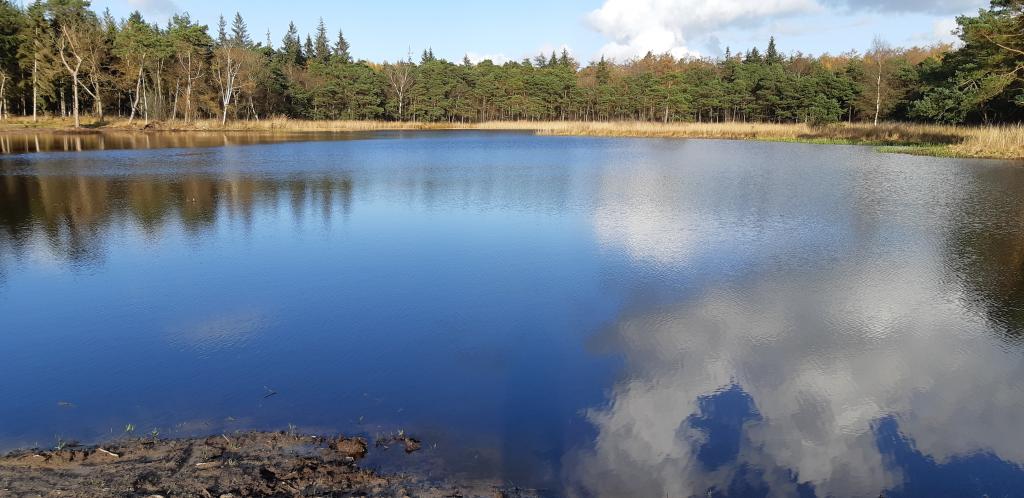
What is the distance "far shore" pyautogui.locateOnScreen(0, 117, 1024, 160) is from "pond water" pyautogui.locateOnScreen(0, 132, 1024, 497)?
44.6 ft

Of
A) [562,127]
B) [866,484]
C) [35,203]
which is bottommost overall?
[866,484]

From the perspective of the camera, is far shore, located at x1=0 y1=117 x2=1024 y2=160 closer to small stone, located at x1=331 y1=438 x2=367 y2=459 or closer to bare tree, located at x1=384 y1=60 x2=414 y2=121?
bare tree, located at x1=384 y1=60 x2=414 y2=121

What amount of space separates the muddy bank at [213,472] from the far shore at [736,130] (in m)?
25.6

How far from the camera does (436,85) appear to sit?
59219 millimetres

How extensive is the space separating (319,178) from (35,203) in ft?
20.1

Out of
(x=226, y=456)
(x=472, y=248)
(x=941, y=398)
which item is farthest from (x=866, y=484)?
(x=472, y=248)

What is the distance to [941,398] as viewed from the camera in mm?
4539

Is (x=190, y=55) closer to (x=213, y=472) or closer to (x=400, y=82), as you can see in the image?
(x=400, y=82)

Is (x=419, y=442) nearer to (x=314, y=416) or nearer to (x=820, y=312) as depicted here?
(x=314, y=416)

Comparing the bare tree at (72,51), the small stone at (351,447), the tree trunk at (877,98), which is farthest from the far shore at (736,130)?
the small stone at (351,447)

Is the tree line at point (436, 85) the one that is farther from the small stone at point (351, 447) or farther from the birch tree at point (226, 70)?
the small stone at point (351, 447)

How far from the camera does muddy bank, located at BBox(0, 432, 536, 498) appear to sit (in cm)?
315

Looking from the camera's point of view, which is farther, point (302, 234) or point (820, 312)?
point (302, 234)

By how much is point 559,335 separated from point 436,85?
56192 millimetres
